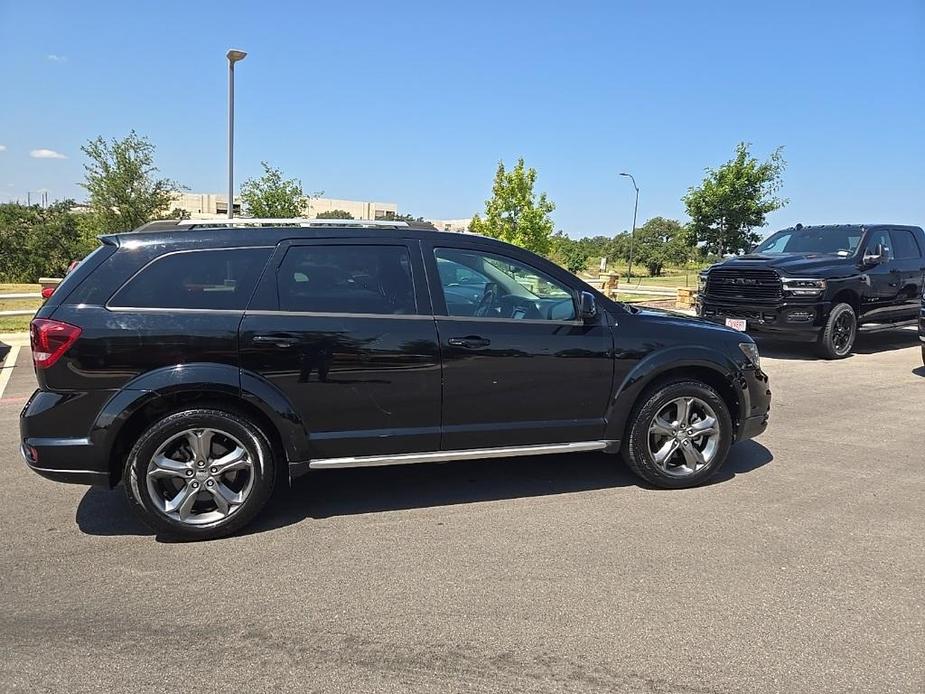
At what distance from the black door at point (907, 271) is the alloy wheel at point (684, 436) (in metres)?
8.68

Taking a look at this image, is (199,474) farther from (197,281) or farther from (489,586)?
(489,586)

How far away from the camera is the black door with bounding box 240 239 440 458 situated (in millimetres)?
3826

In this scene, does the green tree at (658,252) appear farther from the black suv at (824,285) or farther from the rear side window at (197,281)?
the rear side window at (197,281)

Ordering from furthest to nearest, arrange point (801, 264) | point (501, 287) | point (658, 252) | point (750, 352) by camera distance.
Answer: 1. point (658, 252)
2. point (801, 264)
3. point (750, 352)
4. point (501, 287)

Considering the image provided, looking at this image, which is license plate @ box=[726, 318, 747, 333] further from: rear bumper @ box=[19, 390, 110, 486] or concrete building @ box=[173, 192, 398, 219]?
concrete building @ box=[173, 192, 398, 219]

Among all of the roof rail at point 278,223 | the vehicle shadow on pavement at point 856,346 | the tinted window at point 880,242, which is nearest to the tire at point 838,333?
the vehicle shadow on pavement at point 856,346

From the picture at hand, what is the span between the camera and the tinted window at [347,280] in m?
3.94

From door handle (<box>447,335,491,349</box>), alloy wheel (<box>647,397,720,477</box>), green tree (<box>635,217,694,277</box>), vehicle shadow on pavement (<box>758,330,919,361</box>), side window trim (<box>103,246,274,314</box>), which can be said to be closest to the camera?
side window trim (<box>103,246,274,314</box>)

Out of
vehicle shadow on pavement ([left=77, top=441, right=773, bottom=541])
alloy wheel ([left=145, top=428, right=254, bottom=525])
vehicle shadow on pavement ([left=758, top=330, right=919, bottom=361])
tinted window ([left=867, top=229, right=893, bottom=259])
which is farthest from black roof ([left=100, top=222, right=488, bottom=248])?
tinted window ([left=867, top=229, right=893, bottom=259])

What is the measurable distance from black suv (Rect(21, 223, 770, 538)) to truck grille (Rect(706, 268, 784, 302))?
20.6 feet

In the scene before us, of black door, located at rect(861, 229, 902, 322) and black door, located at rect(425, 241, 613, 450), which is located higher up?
black door, located at rect(861, 229, 902, 322)

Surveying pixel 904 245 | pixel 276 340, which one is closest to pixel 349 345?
pixel 276 340

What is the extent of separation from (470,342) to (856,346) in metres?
10.8

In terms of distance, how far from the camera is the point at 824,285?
9953 mm
